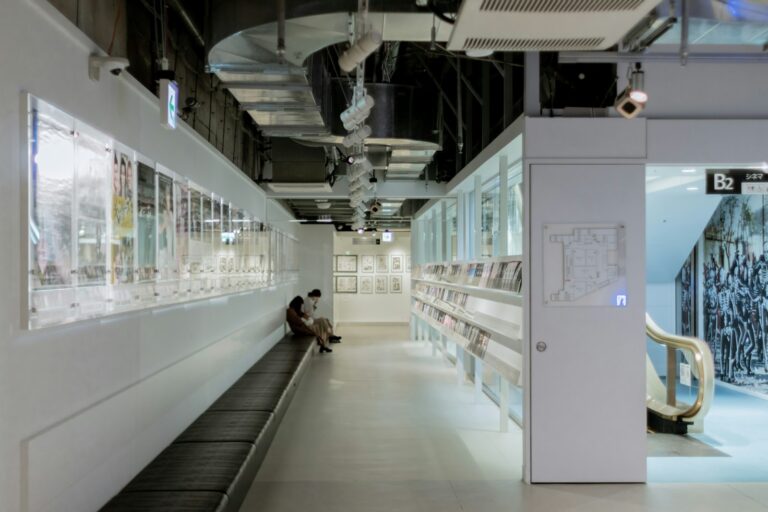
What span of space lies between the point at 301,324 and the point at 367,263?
397 inches

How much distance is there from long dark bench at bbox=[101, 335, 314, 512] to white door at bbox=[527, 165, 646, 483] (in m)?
2.16

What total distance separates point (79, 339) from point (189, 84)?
3.26 metres

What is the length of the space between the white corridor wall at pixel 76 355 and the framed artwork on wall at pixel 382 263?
17.7 meters

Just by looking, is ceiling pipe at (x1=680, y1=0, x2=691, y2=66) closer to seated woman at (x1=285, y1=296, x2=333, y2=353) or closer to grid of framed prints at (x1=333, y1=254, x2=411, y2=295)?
seated woman at (x1=285, y1=296, x2=333, y2=353)

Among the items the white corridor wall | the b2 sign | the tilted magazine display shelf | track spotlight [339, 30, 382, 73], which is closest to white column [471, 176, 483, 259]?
the tilted magazine display shelf

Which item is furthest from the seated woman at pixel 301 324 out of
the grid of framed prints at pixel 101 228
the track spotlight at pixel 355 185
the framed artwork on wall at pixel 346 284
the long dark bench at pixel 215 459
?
the framed artwork on wall at pixel 346 284

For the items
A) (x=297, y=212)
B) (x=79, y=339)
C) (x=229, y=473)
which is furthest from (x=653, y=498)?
(x=297, y=212)

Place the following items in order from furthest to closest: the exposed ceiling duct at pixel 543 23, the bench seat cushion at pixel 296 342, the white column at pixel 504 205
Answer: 1. the bench seat cushion at pixel 296 342
2. the white column at pixel 504 205
3. the exposed ceiling duct at pixel 543 23

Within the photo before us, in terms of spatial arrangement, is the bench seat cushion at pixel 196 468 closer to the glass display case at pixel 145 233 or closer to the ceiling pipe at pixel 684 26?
the glass display case at pixel 145 233

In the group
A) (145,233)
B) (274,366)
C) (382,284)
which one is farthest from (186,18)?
(382,284)

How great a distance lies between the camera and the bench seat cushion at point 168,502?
135 inches

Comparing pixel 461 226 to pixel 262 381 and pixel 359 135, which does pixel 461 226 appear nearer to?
pixel 262 381

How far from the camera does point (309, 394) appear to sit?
352 inches

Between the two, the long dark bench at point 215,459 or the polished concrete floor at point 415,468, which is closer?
the long dark bench at point 215,459
